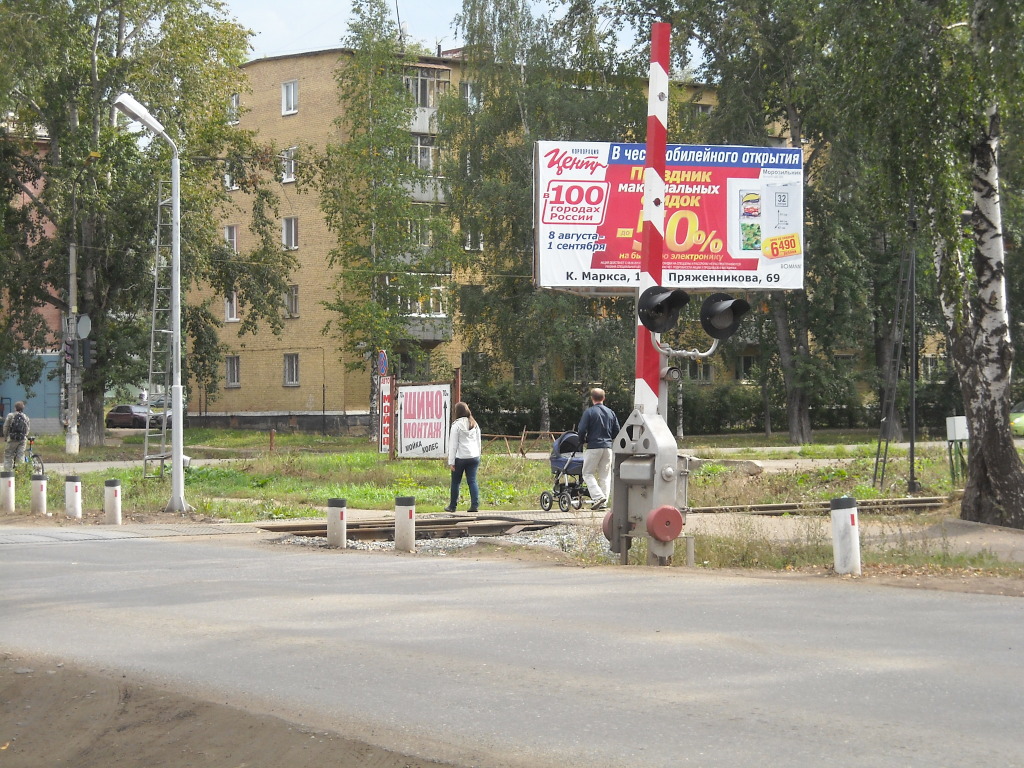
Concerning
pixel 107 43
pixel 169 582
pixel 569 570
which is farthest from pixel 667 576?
pixel 107 43

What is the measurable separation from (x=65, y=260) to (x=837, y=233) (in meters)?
25.6

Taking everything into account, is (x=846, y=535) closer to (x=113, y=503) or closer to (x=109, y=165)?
(x=113, y=503)

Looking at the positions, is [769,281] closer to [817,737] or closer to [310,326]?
[817,737]

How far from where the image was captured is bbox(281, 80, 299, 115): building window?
57.2 metres

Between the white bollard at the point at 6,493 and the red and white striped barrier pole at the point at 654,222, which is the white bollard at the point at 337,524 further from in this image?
the white bollard at the point at 6,493

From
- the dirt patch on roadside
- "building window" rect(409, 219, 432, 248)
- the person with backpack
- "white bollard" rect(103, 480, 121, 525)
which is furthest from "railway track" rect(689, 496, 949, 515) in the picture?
"building window" rect(409, 219, 432, 248)

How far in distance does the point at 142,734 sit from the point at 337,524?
29.1ft

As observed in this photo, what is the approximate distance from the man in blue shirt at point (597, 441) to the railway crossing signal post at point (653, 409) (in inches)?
228

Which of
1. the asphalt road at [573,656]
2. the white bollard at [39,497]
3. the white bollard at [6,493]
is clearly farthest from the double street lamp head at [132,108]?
the asphalt road at [573,656]

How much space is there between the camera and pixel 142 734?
615 centimetres

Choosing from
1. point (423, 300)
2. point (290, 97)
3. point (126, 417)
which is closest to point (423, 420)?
point (423, 300)

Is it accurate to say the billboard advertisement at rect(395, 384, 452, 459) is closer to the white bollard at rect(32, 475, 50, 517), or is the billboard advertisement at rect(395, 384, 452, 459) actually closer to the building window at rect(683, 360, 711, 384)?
the white bollard at rect(32, 475, 50, 517)

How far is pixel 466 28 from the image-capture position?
156 feet

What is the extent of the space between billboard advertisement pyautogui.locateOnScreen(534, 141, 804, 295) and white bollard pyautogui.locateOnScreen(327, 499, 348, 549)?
31.2 ft
